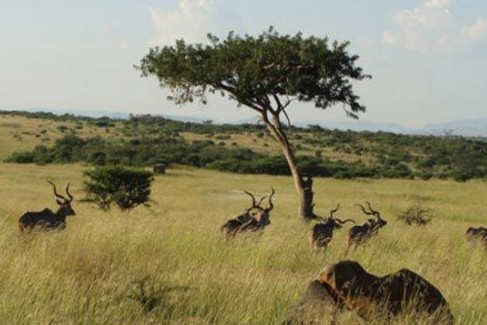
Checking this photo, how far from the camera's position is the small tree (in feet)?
94.8

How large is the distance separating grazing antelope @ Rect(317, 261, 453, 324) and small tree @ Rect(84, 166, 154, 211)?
79.2 ft

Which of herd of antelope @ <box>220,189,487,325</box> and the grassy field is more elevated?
herd of antelope @ <box>220,189,487,325</box>

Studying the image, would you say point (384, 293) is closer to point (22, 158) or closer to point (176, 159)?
point (176, 159)

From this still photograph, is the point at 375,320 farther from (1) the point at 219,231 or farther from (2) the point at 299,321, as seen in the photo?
(1) the point at 219,231

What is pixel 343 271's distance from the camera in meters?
5.03

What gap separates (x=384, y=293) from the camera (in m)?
5.11

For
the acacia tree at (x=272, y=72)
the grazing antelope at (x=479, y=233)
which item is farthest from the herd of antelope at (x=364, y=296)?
the acacia tree at (x=272, y=72)

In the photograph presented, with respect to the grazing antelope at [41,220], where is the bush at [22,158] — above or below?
below

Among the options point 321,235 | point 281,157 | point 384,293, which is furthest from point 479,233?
point 281,157

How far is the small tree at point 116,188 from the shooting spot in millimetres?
28906

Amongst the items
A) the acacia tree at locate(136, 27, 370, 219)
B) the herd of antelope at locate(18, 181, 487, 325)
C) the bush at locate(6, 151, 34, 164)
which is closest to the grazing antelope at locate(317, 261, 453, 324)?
the herd of antelope at locate(18, 181, 487, 325)

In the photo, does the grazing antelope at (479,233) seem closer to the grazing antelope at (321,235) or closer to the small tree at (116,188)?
the grazing antelope at (321,235)

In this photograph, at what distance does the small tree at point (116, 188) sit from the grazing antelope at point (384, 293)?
2415 cm

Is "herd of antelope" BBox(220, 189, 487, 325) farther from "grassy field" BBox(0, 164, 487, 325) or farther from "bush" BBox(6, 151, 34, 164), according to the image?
"bush" BBox(6, 151, 34, 164)
